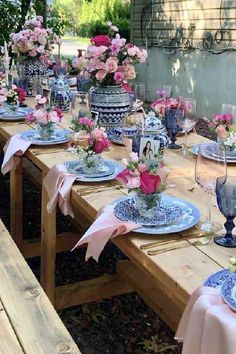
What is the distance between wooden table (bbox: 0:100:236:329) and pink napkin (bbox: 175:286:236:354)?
0.06 meters

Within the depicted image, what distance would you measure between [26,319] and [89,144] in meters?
0.75

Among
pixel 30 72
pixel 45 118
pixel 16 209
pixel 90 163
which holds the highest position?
pixel 30 72

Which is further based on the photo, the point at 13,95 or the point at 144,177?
the point at 13,95

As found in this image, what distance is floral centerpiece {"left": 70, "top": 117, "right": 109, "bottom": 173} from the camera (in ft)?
6.21

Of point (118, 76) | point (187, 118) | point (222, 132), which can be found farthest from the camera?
point (118, 76)

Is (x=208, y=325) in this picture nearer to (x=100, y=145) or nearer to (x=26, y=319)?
(x=26, y=319)

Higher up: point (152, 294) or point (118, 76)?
point (118, 76)

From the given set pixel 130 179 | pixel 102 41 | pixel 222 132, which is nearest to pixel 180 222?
pixel 130 179

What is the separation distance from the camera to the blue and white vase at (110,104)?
8.27ft

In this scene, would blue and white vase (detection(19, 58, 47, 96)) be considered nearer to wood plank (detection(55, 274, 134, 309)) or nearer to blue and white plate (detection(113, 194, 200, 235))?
wood plank (detection(55, 274, 134, 309))

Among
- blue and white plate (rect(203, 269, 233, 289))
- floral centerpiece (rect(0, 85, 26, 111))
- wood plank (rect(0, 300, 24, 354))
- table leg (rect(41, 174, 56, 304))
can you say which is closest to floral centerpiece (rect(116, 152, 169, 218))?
blue and white plate (rect(203, 269, 233, 289))

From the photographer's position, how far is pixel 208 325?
1026mm

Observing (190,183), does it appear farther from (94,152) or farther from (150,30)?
(150,30)

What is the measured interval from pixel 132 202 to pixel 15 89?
65.1 inches
